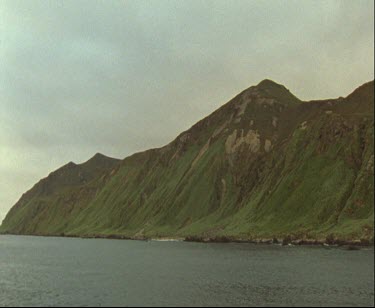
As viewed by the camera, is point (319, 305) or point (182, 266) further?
point (182, 266)

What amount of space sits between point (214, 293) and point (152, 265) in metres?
45.2

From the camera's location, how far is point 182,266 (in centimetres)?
10956

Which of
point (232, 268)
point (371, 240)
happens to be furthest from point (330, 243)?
point (232, 268)

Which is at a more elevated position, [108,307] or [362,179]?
[362,179]

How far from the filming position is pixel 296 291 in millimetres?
70875

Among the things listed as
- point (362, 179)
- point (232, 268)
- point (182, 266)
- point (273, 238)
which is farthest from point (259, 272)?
point (362, 179)

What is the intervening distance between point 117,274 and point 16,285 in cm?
2148

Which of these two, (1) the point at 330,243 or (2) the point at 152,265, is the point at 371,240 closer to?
(1) the point at 330,243

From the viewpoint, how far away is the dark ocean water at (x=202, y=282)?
65562 mm

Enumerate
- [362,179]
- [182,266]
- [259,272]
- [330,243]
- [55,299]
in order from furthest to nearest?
[362,179]
[330,243]
[182,266]
[259,272]
[55,299]

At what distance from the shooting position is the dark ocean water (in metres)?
65.6

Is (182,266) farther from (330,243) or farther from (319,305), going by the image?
(330,243)

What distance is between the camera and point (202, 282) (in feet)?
273

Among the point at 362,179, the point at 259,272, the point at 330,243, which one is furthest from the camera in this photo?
the point at 362,179
